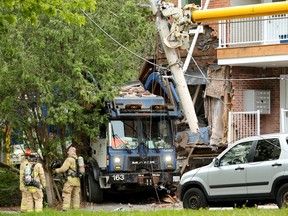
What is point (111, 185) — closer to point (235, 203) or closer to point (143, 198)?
point (143, 198)

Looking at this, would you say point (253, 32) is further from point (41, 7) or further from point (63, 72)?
point (41, 7)

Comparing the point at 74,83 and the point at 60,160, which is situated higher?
Result: the point at 74,83

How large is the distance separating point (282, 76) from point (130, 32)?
541 cm

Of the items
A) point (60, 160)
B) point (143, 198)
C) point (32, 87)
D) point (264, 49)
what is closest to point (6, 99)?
point (32, 87)

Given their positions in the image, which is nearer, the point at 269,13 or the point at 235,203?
the point at 269,13

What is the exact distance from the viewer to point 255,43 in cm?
3077

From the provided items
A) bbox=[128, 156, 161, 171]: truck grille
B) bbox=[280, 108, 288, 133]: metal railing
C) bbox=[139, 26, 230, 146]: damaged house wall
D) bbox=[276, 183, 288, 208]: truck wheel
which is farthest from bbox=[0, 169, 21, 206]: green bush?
bbox=[276, 183, 288, 208]: truck wheel

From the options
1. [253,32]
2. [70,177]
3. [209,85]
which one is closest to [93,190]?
[70,177]

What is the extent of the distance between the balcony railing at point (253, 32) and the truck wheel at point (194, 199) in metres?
8.46

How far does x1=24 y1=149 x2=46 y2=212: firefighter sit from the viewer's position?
23938mm

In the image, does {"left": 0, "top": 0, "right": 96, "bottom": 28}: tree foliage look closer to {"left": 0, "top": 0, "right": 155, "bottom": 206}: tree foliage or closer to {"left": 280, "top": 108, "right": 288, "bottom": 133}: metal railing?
{"left": 0, "top": 0, "right": 155, "bottom": 206}: tree foliage

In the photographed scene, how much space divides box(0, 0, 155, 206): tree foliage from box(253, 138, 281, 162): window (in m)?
6.98

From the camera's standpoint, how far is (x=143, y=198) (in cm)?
3002

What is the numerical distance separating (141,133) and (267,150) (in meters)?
7.45
